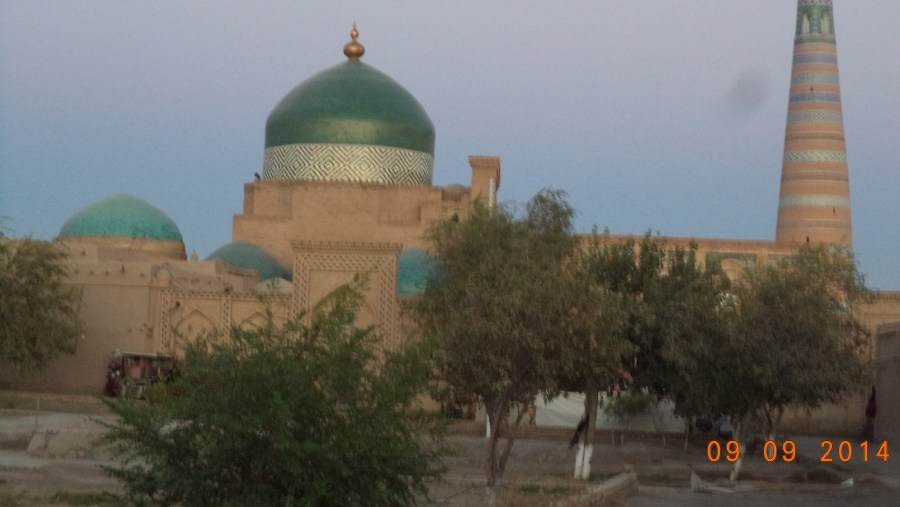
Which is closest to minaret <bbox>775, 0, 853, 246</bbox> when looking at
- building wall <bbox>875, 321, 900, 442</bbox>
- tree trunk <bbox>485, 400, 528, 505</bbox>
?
building wall <bbox>875, 321, 900, 442</bbox>

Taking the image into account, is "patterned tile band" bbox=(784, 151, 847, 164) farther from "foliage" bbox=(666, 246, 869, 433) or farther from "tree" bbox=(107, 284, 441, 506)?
"tree" bbox=(107, 284, 441, 506)

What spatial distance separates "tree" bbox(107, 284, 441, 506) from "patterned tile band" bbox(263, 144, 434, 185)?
2851 centimetres

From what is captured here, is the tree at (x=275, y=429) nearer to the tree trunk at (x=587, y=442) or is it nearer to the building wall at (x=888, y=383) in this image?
the tree trunk at (x=587, y=442)

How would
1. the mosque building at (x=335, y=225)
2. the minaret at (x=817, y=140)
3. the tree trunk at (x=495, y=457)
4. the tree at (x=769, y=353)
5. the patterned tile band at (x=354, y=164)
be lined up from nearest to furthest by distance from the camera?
the tree trunk at (x=495, y=457) → the tree at (x=769, y=353) → the mosque building at (x=335, y=225) → the patterned tile band at (x=354, y=164) → the minaret at (x=817, y=140)

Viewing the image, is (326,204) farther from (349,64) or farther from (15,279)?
(15,279)

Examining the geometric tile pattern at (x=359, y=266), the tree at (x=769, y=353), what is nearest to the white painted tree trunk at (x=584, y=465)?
the tree at (x=769, y=353)

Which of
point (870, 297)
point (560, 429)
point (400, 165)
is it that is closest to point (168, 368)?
point (560, 429)

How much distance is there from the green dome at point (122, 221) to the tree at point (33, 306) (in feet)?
21.4

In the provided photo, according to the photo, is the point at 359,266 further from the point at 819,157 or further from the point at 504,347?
the point at 819,157

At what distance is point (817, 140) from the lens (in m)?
45.4

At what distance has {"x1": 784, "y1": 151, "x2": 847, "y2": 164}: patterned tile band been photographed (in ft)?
149

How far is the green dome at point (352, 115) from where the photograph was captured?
39031mm

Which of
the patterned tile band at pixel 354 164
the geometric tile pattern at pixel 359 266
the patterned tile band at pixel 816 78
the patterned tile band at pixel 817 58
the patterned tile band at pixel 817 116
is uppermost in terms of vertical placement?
the patterned tile band at pixel 817 58
